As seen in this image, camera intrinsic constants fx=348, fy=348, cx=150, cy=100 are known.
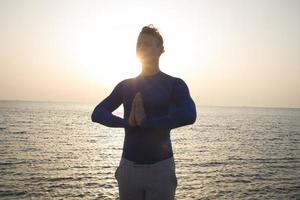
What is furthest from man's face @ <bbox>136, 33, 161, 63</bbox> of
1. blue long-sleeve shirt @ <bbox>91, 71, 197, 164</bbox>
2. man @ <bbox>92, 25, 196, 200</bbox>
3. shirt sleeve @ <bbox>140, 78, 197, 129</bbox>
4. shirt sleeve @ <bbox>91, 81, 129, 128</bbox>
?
shirt sleeve @ <bbox>140, 78, 197, 129</bbox>

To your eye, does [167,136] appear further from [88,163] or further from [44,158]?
[44,158]

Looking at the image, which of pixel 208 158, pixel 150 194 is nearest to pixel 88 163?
pixel 208 158

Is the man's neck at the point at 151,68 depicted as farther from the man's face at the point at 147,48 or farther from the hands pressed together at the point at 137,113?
the hands pressed together at the point at 137,113

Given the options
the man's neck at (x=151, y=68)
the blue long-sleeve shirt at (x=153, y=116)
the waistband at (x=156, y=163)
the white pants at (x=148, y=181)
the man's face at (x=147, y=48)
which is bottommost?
the white pants at (x=148, y=181)

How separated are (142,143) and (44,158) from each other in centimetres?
3868

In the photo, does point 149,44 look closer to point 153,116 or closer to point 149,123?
point 153,116

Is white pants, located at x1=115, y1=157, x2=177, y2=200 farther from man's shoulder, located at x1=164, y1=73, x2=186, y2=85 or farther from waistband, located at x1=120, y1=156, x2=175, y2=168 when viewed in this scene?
man's shoulder, located at x1=164, y1=73, x2=186, y2=85

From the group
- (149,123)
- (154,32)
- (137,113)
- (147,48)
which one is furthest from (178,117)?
(154,32)

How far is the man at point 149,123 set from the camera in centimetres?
317

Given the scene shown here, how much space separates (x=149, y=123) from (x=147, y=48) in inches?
32.1

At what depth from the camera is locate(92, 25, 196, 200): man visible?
3.17 meters

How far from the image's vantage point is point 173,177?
3.31 metres

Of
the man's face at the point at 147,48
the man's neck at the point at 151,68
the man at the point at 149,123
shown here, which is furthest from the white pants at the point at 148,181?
the man's face at the point at 147,48

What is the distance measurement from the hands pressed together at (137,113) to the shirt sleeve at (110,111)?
112 mm
